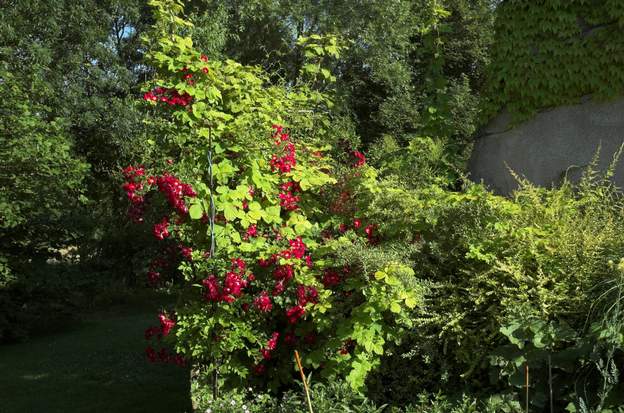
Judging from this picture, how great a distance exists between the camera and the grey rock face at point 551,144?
5559 millimetres

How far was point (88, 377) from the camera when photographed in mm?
7035

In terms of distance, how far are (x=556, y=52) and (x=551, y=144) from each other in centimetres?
81

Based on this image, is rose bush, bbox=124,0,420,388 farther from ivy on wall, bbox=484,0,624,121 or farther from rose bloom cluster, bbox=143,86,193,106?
ivy on wall, bbox=484,0,624,121

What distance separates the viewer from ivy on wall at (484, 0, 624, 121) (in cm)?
549

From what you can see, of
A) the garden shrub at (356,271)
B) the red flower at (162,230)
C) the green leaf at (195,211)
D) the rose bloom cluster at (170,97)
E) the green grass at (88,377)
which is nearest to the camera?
the garden shrub at (356,271)

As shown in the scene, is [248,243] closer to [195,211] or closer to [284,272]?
[284,272]

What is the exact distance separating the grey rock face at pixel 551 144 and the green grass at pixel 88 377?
3.57m

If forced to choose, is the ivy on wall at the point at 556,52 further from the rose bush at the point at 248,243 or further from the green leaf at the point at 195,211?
the green leaf at the point at 195,211

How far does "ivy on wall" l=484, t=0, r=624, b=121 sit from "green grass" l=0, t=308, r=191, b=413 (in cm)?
402

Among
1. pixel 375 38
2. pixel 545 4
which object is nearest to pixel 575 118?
pixel 545 4

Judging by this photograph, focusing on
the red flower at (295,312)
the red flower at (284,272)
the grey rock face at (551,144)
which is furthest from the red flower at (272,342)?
the grey rock face at (551,144)

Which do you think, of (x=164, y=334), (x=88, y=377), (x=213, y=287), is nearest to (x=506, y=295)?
(x=213, y=287)

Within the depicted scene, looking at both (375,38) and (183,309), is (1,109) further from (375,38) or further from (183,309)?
(375,38)

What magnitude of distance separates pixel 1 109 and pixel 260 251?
6.55 m
